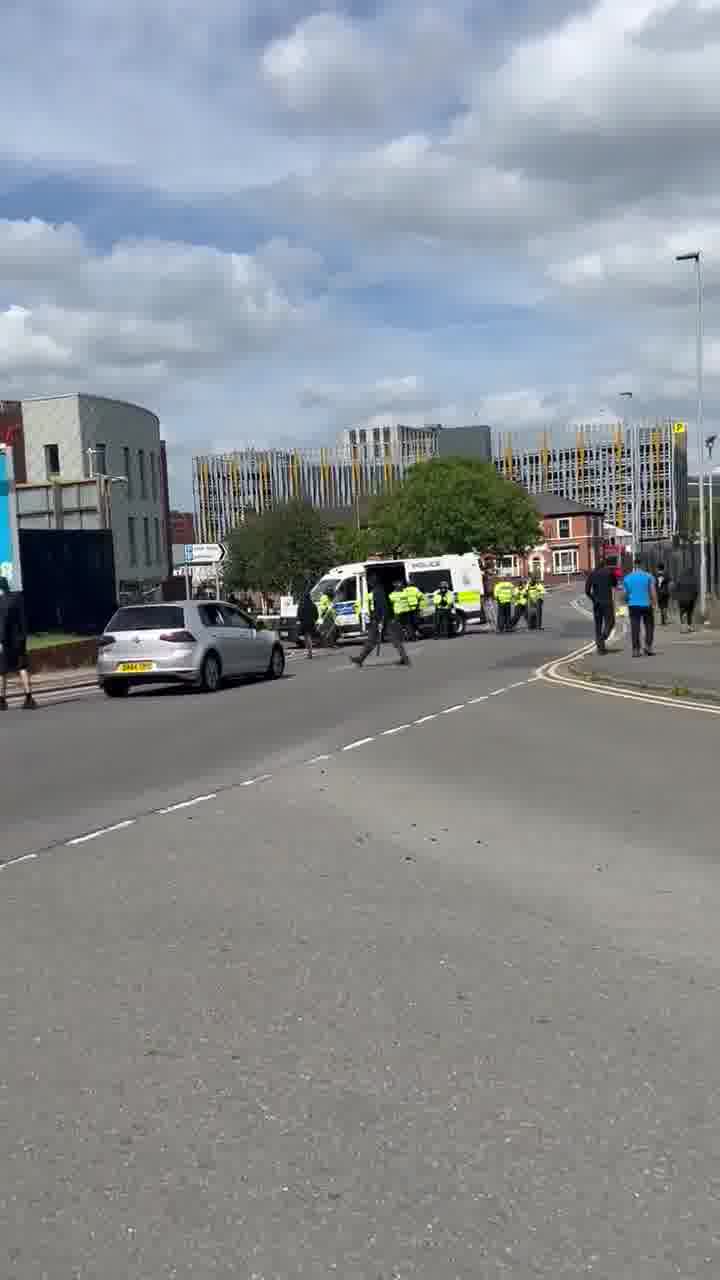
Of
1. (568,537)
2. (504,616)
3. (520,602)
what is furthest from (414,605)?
(568,537)

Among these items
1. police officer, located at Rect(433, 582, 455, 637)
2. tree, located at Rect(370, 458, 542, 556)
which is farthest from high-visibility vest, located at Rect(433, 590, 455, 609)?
tree, located at Rect(370, 458, 542, 556)

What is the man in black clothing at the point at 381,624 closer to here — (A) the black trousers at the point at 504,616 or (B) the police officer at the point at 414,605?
(B) the police officer at the point at 414,605

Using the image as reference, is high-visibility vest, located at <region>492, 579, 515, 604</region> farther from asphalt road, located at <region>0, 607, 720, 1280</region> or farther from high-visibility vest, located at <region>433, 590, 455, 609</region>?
asphalt road, located at <region>0, 607, 720, 1280</region>

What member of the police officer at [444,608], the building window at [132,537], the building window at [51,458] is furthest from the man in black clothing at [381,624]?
the building window at [51,458]

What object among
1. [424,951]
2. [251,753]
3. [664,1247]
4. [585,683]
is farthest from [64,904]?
[585,683]

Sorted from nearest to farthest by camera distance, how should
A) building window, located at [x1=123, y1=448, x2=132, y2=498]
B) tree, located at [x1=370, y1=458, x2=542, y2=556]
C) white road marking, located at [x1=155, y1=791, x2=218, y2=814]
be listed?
white road marking, located at [x1=155, y1=791, x2=218, y2=814], building window, located at [x1=123, y1=448, x2=132, y2=498], tree, located at [x1=370, y1=458, x2=542, y2=556]

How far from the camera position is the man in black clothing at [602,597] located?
25859mm

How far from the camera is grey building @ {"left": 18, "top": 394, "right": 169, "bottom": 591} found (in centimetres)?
6625

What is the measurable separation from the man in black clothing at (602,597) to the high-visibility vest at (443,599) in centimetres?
1491

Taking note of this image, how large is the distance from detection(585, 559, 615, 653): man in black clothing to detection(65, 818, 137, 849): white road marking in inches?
683

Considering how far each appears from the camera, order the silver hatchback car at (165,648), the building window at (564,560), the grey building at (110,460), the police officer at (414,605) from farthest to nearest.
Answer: the building window at (564,560) → the grey building at (110,460) → the police officer at (414,605) → the silver hatchback car at (165,648)

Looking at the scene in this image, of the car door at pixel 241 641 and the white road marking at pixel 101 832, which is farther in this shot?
the car door at pixel 241 641

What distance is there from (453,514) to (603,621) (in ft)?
184

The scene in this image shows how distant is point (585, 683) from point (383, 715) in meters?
5.25
